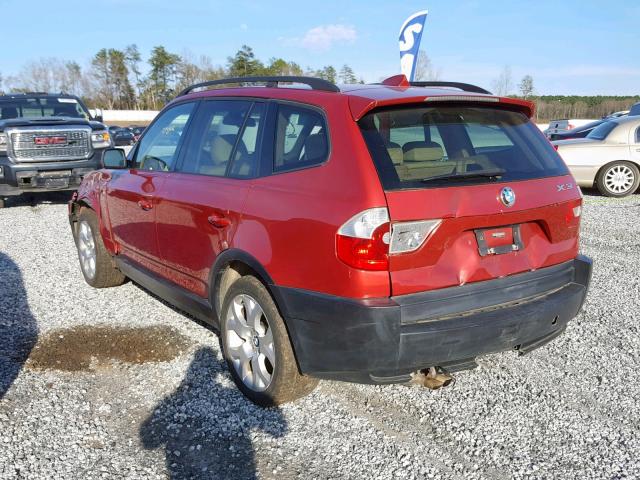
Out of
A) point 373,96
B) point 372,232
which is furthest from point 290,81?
point 372,232

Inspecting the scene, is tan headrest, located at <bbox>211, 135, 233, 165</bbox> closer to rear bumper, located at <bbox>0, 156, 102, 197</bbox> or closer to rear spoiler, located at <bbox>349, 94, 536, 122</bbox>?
rear spoiler, located at <bbox>349, 94, 536, 122</bbox>

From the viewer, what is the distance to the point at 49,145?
1020cm

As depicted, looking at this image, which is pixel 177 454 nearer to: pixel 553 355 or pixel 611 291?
pixel 553 355

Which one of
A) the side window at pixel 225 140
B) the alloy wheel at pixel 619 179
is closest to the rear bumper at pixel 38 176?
the side window at pixel 225 140

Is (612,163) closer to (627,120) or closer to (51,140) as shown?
(627,120)

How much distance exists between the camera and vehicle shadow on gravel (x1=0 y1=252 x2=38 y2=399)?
12.9 ft

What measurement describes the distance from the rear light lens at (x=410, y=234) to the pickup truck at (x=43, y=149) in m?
9.02

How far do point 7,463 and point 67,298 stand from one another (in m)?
2.85

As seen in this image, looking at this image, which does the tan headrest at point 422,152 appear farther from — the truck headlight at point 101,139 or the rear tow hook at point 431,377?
the truck headlight at point 101,139

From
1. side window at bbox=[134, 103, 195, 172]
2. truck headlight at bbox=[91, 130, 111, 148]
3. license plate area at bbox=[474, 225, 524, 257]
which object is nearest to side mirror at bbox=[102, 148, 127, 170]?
side window at bbox=[134, 103, 195, 172]

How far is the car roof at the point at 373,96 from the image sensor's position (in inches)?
115

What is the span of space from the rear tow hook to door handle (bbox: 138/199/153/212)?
7.74ft

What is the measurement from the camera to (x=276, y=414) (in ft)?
10.9

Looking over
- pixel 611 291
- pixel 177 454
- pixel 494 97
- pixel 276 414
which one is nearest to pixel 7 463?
pixel 177 454
